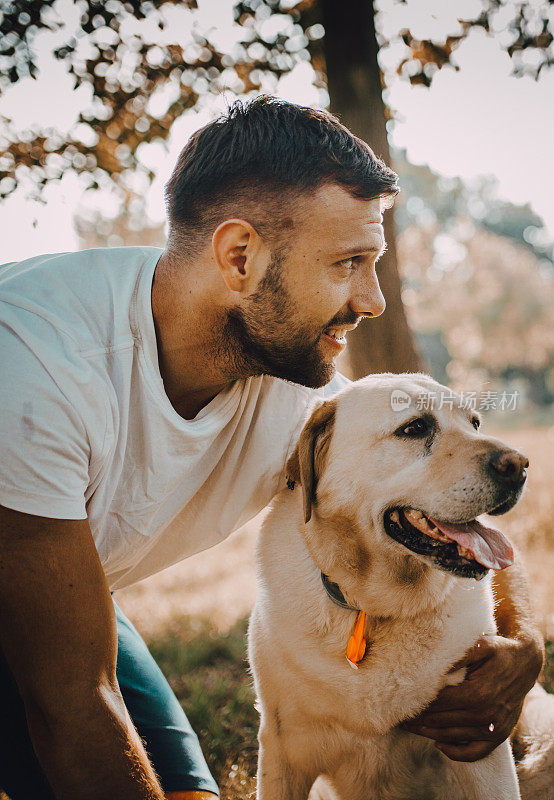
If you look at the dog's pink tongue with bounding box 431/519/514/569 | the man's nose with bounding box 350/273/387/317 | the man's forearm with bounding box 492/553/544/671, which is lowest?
the man's forearm with bounding box 492/553/544/671

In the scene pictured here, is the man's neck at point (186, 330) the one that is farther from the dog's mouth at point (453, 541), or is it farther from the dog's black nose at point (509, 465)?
the dog's black nose at point (509, 465)

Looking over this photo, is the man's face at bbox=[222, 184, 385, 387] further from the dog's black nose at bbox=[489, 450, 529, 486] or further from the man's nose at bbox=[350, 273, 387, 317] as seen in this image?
the dog's black nose at bbox=[489, 450, 529, 486]

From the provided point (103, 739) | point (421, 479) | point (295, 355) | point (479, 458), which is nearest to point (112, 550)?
point (103, 739)

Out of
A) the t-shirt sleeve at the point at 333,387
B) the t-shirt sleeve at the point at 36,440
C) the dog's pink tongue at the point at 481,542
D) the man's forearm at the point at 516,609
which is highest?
the t-shirt sleeve at the point at 36,440

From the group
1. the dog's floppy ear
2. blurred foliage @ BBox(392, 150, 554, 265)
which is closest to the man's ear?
the dog's floppy ear

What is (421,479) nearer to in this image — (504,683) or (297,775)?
(504,683)

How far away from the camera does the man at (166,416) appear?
1577mm

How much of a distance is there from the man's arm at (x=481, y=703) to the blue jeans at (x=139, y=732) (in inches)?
32.9

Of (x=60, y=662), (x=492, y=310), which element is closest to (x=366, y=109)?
(x=60, y=662)

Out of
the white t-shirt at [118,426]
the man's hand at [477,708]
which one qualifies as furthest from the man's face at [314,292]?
the man's hand at [477,708]

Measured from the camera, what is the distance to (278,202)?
206 cm

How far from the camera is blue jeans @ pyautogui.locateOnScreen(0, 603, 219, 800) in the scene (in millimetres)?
2078

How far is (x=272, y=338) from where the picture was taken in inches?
85.0

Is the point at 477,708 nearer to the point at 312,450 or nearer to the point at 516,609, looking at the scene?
the point at 516,609
